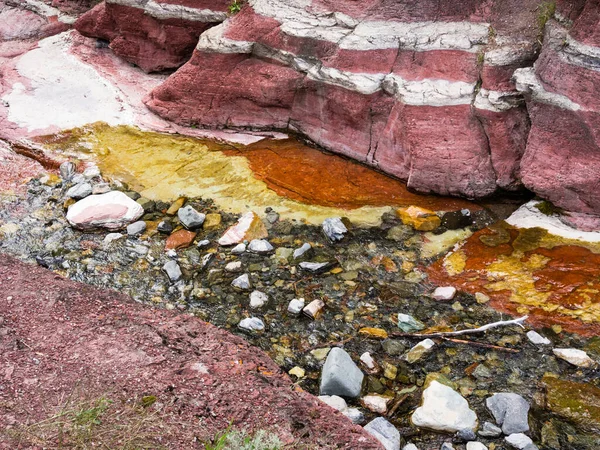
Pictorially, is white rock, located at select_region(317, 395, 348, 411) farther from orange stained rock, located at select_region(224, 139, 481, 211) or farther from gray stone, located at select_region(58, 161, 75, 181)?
gray stone, located at select_region(58, 161, 75, 181)

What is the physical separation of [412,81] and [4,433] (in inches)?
140

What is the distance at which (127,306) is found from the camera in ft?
11.3

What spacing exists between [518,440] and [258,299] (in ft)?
5.48

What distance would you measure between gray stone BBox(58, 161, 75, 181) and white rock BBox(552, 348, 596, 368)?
12.5ft

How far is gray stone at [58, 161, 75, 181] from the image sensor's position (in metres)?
4.96

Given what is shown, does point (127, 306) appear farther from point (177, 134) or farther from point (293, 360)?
point (177, 134)

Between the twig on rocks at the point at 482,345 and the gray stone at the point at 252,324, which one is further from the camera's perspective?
the gray stone at the point at 252,324

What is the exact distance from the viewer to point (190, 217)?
4449 millimetres

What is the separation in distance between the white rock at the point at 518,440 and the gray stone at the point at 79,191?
3423 millimetres

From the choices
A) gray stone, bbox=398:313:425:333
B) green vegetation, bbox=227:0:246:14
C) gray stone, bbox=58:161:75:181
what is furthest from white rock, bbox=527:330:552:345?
green vegetation, bbox=227:0:246:14

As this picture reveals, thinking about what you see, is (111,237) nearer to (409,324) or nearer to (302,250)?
(302,250)

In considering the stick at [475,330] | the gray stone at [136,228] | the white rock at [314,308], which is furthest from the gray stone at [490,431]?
the gray stone at [136,228]

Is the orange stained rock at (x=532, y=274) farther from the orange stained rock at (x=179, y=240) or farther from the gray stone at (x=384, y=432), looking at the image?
the orange stained rock at (x=179, y=240)

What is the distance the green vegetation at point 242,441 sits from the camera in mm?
2357
